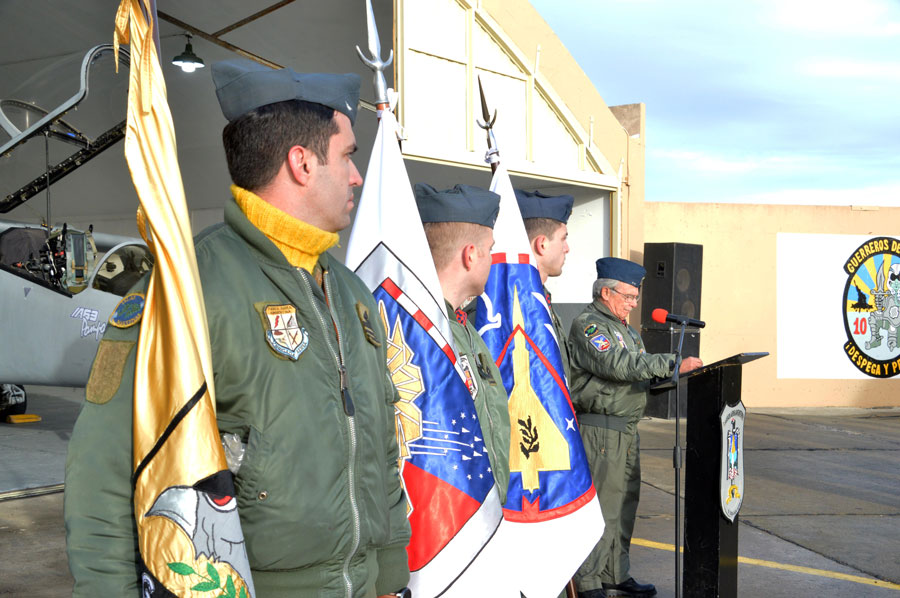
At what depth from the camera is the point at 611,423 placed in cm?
507

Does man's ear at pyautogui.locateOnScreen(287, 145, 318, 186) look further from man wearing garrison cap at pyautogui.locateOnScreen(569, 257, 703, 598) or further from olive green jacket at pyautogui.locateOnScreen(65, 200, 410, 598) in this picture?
man wearing garrison cap at pyautogui.locateOnScreen(569, 257, 703, 598)

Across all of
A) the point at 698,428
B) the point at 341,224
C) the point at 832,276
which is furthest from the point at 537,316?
the point at 832,276

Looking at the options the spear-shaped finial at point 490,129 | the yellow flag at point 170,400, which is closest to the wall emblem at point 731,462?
the spear-shaped finial at point 490,129

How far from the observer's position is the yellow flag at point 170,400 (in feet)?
4.46

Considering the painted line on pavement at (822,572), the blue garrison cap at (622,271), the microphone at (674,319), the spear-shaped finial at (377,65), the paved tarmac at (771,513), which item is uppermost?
the spear-shaped finial at (377,65)

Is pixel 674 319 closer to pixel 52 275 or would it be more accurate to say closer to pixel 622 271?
pixel 622 271

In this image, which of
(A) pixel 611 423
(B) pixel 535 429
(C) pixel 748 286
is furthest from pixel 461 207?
(C) pixel 748 286

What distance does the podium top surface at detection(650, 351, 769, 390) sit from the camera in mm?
3734

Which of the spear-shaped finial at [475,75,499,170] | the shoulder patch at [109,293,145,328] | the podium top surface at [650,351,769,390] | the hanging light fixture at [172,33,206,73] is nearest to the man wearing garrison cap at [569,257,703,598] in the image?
the podium top surface at [650,351,769,390]

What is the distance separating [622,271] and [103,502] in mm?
4346

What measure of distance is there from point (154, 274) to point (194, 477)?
0.34 meters

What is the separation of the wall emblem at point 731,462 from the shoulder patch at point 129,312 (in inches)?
124

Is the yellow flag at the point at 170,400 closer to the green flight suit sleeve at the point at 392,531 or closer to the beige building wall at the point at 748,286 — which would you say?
the green flight suit sleeve at the point at 392,531

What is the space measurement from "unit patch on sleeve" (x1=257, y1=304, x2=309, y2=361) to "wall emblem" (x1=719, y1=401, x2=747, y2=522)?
286cm
